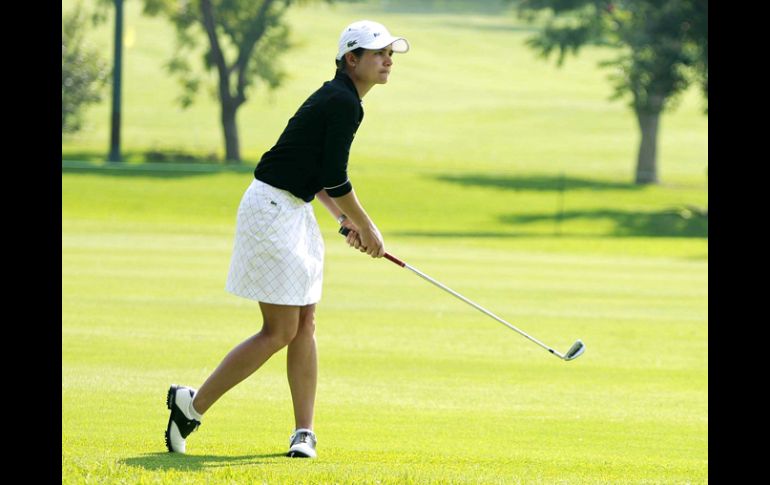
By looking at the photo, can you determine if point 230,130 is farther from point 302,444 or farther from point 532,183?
point 302,444

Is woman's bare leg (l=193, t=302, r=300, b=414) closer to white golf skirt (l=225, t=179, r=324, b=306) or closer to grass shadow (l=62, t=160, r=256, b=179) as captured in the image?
white golf skirt (l=225, t=179, r=324, b=306)

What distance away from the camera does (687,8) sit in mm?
36656

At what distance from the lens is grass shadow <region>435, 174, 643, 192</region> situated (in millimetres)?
42031

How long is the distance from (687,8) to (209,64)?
1992 cm

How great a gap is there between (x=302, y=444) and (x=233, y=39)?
45.6 m

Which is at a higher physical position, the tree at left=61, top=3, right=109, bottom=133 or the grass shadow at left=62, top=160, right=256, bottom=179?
the tree at left=61, top=3, right=109, bottom=133

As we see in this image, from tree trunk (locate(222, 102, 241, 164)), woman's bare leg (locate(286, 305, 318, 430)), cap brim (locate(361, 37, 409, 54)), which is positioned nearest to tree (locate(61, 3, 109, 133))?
tree trunk (locate(222, 102, 241, 164))

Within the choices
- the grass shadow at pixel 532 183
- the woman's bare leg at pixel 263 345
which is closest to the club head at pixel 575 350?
the woman's bare leg at pixel 263 345

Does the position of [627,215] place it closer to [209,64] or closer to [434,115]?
[209,64]

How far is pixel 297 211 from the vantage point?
22.1 feet

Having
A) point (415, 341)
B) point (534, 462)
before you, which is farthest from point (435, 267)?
point (534, 462)

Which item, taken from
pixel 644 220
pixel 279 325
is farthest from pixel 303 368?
pixel 644 220

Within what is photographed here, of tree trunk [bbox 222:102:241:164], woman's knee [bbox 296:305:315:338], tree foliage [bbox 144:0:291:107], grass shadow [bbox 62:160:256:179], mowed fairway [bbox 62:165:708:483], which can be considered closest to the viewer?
mowed fairway [bbox 62:165:708:483]

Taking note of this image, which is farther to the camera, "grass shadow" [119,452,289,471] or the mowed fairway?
the mowed fairway
